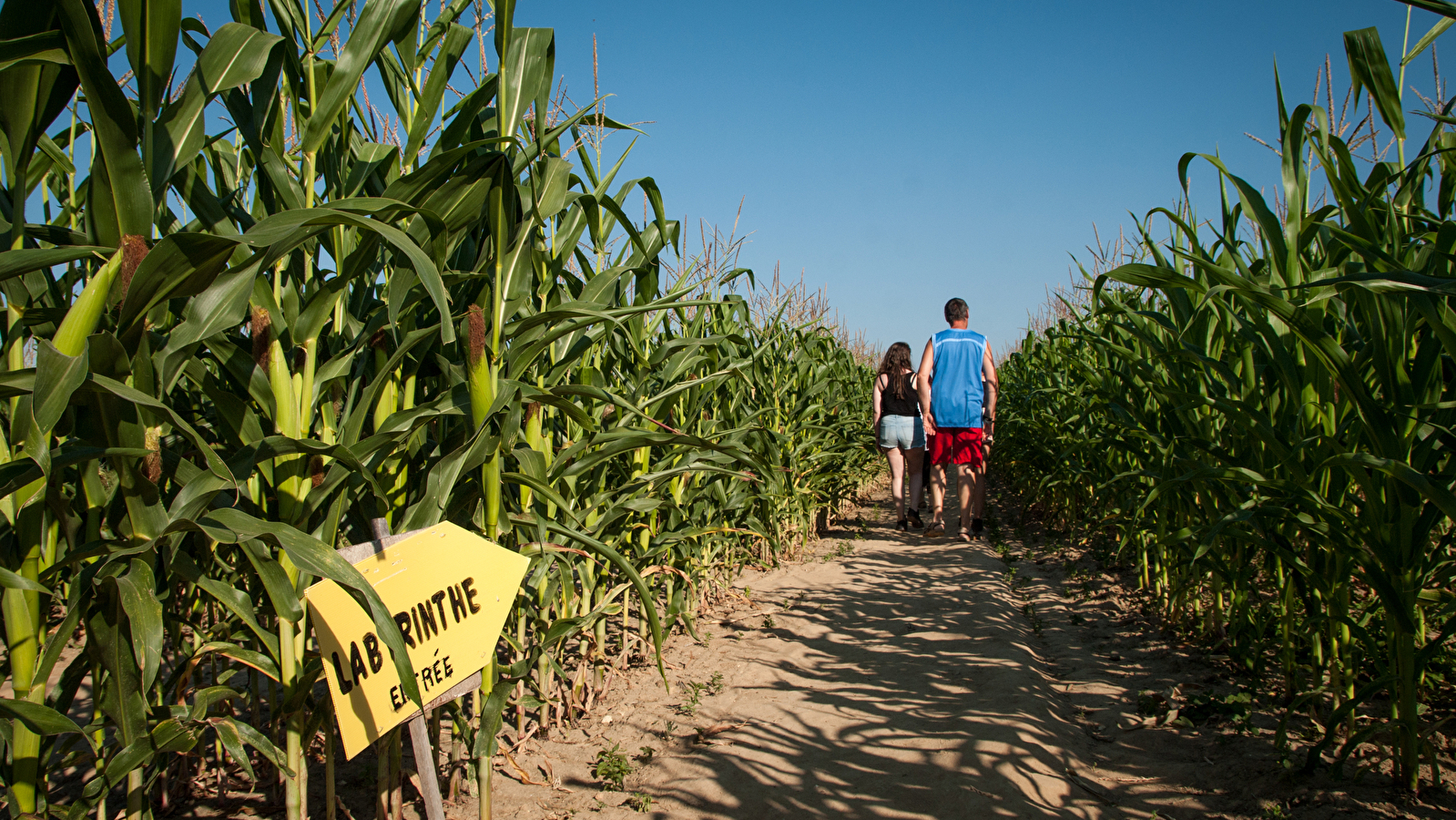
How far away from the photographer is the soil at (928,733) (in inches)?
78.6

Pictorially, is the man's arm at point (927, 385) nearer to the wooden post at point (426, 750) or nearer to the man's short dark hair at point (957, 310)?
the man's short dark hair at point (957, 310)

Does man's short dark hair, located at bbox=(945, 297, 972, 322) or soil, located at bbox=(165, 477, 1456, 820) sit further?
man's short dark hair, located at bbox=(945, 297, 972, 322)

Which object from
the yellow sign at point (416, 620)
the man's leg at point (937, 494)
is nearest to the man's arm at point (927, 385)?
the man's leg at point (937, 494)

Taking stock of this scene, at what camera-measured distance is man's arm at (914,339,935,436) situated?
20.8ft

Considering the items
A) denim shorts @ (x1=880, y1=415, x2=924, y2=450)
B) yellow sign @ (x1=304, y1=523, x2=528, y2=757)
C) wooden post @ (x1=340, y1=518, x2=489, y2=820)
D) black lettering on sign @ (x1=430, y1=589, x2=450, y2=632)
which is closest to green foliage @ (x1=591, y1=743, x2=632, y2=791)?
wooden post @ (x1=340, y1=518, x2=489, y2=820)

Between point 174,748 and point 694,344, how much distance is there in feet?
5.15

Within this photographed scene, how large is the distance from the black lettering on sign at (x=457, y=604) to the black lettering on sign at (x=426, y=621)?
22 mm

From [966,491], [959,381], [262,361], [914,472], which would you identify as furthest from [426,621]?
[914,472]

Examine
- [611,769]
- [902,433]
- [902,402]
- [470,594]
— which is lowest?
[611,769]

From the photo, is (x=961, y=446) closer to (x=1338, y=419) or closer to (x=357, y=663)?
(x=1338, y=419)

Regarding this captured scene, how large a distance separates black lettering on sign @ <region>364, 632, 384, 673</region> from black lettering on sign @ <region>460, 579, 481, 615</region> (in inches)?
7.3

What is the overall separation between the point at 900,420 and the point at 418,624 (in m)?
5.94

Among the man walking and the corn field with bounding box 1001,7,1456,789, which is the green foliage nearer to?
the corn field with bounding box 1001,7,1456,789

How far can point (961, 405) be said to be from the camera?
610 centimetres
